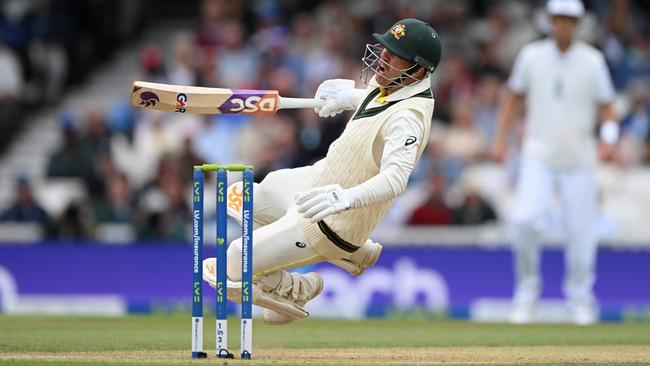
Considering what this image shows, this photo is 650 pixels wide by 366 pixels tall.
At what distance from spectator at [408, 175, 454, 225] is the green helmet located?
5684 mm

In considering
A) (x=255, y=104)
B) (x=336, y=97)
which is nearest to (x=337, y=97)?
(x=336, y=97)

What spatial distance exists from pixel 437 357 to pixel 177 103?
5.94 feet

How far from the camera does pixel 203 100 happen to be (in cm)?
706

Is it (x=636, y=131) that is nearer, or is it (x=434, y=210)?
(x=434, y=210)

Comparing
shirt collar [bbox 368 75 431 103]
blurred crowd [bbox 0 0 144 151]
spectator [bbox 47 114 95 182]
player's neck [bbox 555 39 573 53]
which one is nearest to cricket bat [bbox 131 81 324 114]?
shirt collar [bbox 368 75 431 103]

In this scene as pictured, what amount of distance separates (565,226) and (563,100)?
3.07 ft

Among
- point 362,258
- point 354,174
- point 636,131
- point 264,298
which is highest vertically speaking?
point 636,131

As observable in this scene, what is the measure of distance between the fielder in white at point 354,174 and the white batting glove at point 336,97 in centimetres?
12

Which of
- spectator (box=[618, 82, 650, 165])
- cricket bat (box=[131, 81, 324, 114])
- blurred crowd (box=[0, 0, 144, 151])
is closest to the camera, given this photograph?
cricket bat (box=[131, 81, 324, 114])

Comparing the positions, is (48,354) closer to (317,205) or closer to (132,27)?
(317,205)

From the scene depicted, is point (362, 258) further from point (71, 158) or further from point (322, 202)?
point (71, 158)

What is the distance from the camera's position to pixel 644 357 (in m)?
7.18

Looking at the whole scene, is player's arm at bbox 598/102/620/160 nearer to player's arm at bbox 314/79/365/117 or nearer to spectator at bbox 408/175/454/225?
spectator at bbox 408/175/454/225

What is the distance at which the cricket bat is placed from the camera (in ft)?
22.9
